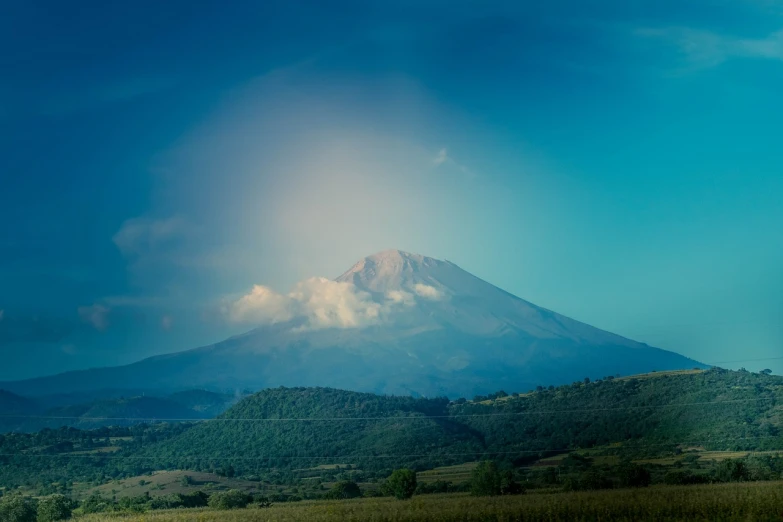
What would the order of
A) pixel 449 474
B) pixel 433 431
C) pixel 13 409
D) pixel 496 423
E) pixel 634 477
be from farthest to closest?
pixel 13 409 < pixel 433 431 < pixel 496 423 < pixel 449 474 < pixel 634 477

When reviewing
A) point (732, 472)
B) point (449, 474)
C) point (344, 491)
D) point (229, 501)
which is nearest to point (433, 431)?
point (449, 474)

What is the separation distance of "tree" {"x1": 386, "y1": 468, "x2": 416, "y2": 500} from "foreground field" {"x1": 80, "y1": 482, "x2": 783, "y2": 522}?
4001 millimetres

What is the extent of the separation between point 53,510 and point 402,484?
14882 mm

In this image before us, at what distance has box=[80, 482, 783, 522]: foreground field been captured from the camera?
22438 mm

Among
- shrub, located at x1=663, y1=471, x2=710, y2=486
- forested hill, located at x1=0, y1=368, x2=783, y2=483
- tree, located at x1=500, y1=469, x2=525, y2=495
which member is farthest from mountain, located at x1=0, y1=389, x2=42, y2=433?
shrub, located at x1=663, y1=471, x2=710, y2=486

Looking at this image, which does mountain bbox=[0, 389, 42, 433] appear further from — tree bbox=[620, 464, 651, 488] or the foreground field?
tree bbox=[620, 464, 651, 488]

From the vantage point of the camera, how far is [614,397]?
4994 centimetres

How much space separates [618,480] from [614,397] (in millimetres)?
19924

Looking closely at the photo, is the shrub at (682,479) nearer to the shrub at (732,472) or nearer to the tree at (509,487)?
the shrub at (732,472)

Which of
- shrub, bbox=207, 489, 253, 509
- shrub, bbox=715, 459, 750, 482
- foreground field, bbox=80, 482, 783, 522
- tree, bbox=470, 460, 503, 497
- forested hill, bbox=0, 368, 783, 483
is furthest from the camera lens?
forested hill, bbox=0, 368, 783, 483

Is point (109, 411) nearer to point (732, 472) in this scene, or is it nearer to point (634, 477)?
point (634, 477)

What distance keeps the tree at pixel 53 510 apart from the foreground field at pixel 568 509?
1165 mm

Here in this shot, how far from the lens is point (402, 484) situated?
32.8m

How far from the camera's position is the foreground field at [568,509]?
73.6 ft
